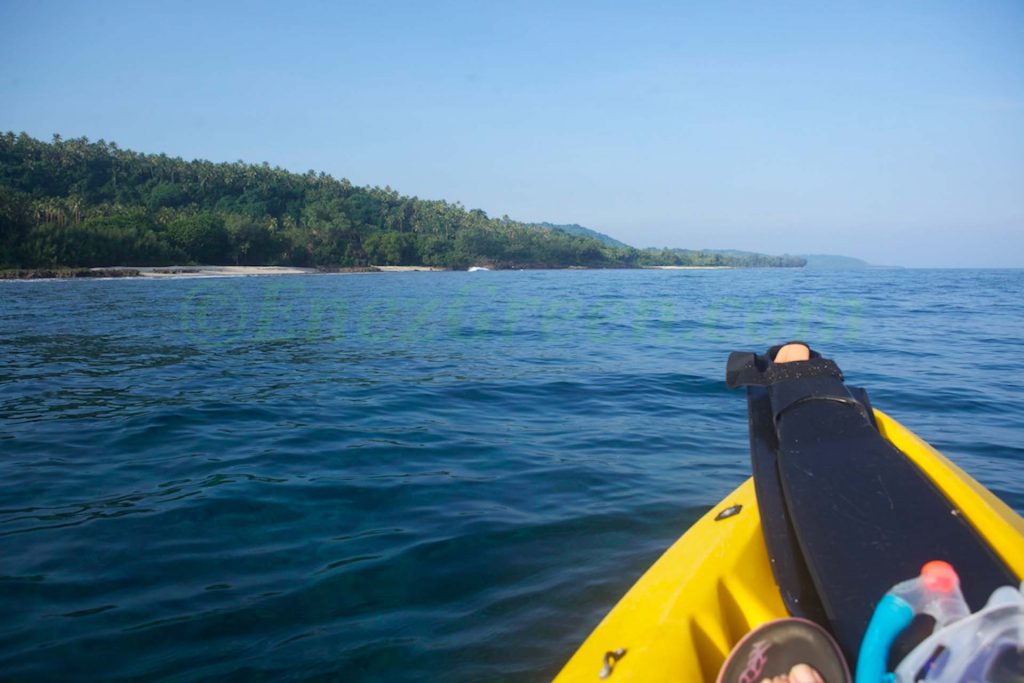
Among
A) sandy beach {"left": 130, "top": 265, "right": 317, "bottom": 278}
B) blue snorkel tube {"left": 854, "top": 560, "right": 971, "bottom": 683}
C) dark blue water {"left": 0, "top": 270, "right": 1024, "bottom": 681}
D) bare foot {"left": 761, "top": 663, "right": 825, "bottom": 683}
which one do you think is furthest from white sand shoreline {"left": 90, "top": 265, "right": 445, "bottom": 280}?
blue snorkel tube {"left": 854, "top": 560, "right": 971, "bottom": 683}

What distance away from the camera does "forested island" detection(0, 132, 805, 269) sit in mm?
68075

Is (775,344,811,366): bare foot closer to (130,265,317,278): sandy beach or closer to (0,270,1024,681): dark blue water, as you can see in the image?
(0,270,1024,681): dark blue water

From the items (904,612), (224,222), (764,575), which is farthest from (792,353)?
(224,222)

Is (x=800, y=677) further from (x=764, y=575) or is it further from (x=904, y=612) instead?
(x=764, y=575)

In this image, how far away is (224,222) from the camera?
291 ft

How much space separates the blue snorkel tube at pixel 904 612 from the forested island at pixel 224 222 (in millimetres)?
72937

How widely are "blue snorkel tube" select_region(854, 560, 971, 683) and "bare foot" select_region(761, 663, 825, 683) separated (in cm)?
15

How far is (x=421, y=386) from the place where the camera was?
9.80 m

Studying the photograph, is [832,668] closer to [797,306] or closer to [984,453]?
[984,453]

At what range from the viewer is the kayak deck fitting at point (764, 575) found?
Result: 2.29 meters

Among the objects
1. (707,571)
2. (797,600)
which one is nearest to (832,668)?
(797,600)

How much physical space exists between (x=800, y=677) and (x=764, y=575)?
110 cm

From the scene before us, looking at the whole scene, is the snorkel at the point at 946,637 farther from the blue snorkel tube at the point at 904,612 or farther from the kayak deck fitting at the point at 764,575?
the kayak deck fitting at the point at 764,575

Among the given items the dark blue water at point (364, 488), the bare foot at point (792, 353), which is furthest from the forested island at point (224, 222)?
the bare foot at point (792, 353)
